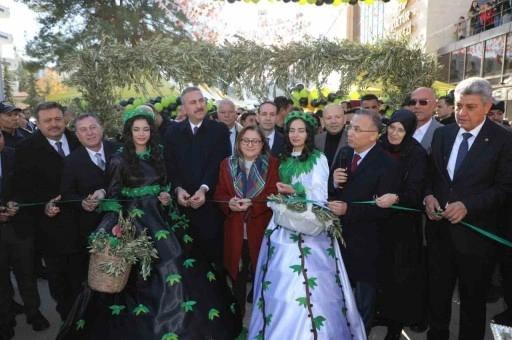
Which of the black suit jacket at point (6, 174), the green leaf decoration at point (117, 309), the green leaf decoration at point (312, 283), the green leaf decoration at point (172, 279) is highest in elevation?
the black suit jacket at point (6, 174)

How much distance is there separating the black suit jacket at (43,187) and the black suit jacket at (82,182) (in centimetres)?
15

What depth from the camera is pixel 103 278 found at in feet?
10.7

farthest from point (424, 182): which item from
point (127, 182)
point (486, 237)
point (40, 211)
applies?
point (40, 211)

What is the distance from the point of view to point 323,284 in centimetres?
334

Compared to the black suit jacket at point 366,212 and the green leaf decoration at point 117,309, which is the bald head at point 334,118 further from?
the green leaf decoration at point 117,309

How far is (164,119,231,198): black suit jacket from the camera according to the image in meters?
4.72

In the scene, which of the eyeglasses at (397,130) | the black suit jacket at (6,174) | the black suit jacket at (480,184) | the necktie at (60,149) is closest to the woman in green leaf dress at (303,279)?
the eyeglasses at (397,130)

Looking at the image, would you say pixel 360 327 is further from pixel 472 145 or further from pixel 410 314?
pixel 472 145

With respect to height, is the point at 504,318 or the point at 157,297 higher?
the point at 157,297

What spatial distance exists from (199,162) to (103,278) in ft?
6.18

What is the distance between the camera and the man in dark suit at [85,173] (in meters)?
4.21

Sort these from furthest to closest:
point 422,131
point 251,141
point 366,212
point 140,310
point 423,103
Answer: point 422,131
point 423,103
point 251,141
point 366,212
point 140,310

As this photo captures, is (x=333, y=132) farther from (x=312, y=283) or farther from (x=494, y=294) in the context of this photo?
(x=494, y=294)

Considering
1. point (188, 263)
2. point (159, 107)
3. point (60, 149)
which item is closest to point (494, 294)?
point (188, 263)
